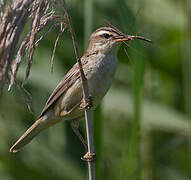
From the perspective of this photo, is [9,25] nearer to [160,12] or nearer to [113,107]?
[113,107]

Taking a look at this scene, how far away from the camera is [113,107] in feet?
13.2

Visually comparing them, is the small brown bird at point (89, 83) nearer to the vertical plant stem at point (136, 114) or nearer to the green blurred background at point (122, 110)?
the vertical plant stem at point (136, 114)

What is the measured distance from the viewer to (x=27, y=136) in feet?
10.2

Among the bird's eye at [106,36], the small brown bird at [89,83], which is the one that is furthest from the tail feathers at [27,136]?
the bird's eye at [106,36]

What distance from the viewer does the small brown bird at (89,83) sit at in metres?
2.93

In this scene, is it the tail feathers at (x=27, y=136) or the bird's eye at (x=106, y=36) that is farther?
the tail feathers at (x=27, y=136)

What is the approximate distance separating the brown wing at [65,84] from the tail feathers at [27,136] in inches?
3.7

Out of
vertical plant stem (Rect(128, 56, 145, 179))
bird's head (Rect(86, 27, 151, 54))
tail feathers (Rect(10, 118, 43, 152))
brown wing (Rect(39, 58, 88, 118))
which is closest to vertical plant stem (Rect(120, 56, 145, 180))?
vertical plant stem (Rect(128, 56, 145, 179))

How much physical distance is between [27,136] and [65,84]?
17.6 inches

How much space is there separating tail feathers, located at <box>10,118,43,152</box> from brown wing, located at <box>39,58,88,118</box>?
0.31ft

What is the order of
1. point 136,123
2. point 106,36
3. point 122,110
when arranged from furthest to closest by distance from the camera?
point 122,110 < point 106,36 < point 136,123

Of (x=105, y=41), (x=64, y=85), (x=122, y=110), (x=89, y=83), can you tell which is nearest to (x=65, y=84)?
(x=64, y=85)

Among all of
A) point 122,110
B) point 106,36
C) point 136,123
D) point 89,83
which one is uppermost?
point 122,110

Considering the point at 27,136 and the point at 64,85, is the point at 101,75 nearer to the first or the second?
the point at 64,85
